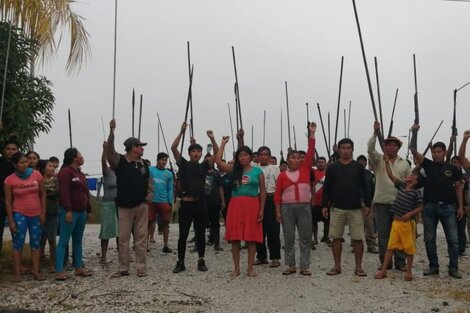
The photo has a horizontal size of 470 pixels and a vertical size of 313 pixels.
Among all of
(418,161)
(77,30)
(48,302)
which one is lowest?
(48,302)

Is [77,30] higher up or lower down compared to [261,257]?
higher up

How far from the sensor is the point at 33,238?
6555mm

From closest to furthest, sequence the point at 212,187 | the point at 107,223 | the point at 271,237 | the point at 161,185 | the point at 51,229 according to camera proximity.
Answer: the point at 51,229, the point at 271,237, the point at 107,223, the point at 161,185, the point at 212,187

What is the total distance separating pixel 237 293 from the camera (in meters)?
5.90

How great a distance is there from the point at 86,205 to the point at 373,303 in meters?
3.69

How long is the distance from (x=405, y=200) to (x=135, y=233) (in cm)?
335

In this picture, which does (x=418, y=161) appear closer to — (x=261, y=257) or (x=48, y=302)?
(x=261, y=257)

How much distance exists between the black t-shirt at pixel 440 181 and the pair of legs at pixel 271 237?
80.8 inches

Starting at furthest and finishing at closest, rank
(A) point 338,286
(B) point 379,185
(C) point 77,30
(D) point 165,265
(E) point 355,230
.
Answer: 1. (C) point 77,30
2. (D) point 165,265
3. (B) point 379,185
4. (E) point 355,230
5. (A) point 338,286

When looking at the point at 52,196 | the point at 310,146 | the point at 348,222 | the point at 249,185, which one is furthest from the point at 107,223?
the point at 348,222

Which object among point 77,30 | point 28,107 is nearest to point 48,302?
point 28,107

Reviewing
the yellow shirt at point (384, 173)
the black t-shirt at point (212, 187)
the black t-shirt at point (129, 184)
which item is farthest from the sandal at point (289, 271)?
the black t-shirt at point (212, 187)

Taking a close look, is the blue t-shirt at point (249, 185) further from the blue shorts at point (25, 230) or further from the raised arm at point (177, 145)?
the blue shorts at point (25, 230)

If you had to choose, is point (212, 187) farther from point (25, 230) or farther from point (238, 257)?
point (25, 230)
